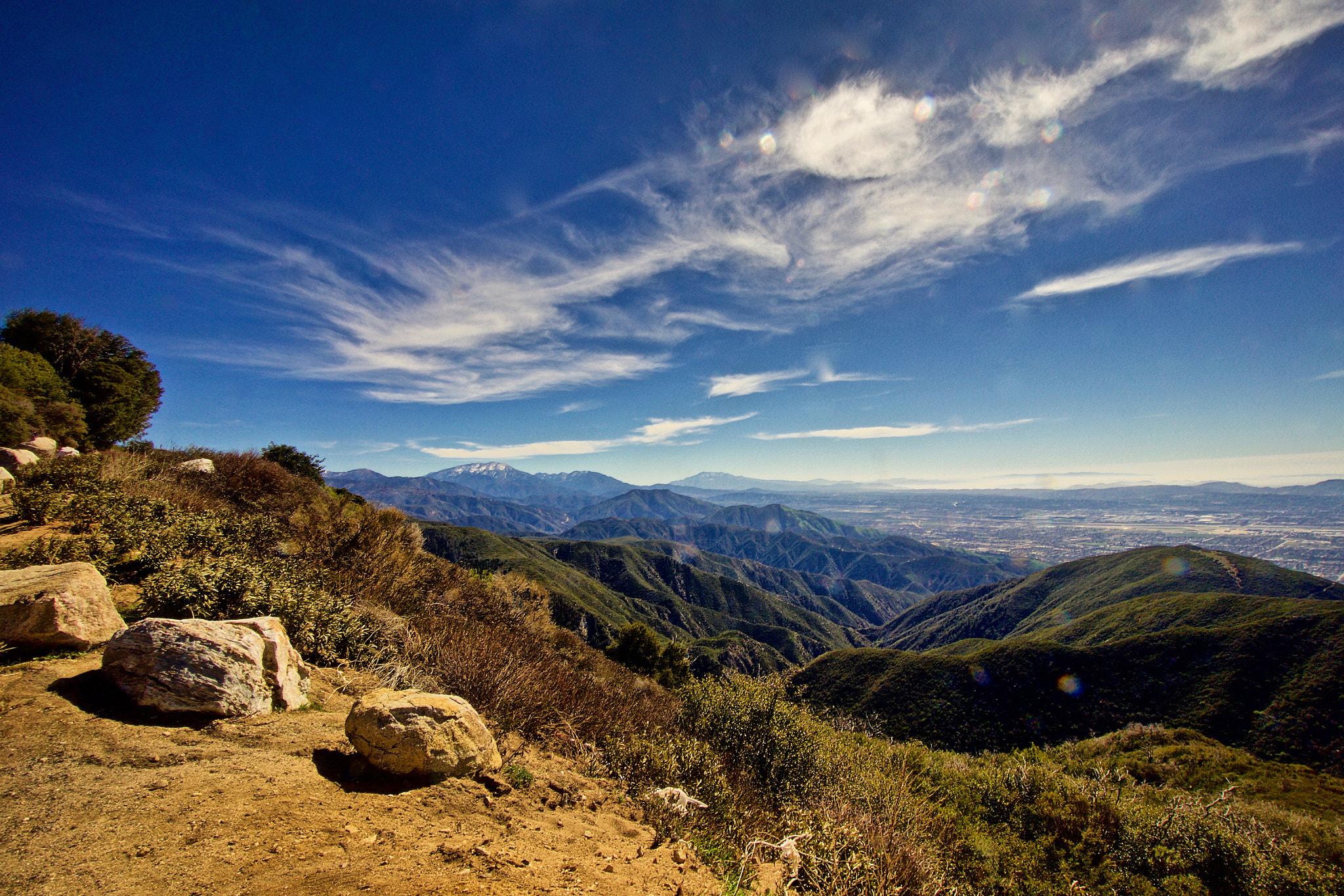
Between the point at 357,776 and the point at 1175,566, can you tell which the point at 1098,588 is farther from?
the point at 357,776

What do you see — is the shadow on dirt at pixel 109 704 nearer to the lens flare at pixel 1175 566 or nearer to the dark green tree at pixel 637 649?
the dark green tree at pixel 637 649

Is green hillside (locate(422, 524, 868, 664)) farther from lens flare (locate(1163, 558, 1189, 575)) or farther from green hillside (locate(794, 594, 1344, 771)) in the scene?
lens flare (locate(1163, 558, 1189, 575))

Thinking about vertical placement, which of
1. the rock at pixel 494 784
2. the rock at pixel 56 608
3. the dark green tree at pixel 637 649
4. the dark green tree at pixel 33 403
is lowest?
the dark green tree at pixel 637 649

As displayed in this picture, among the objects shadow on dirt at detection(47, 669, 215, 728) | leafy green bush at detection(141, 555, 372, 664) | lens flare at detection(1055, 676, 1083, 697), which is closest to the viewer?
shadow on dirt at detection(47, 669, 215, 728)

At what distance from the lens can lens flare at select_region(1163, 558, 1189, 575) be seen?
13688 cm

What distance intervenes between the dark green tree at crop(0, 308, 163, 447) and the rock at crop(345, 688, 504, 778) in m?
28.5

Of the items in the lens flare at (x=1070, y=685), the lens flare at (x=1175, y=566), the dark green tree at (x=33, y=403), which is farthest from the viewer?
the lens flare at (x=1175, y=566)

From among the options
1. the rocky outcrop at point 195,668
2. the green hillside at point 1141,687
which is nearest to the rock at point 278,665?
the rocky outcrop at point 195,668

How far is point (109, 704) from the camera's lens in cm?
470

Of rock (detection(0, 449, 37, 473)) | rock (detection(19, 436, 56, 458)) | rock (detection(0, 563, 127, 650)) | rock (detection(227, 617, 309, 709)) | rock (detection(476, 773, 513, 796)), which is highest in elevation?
rock (detection(19, 436, 56, 458))

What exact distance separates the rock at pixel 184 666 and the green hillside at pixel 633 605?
9427cm

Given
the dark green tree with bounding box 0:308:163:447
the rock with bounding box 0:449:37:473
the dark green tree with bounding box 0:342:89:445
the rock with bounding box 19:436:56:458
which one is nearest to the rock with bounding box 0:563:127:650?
the rock with bounding box 0:449:37:473

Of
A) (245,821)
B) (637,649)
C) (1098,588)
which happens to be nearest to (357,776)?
(245,821)

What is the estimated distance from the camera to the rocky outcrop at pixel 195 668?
4.75m
